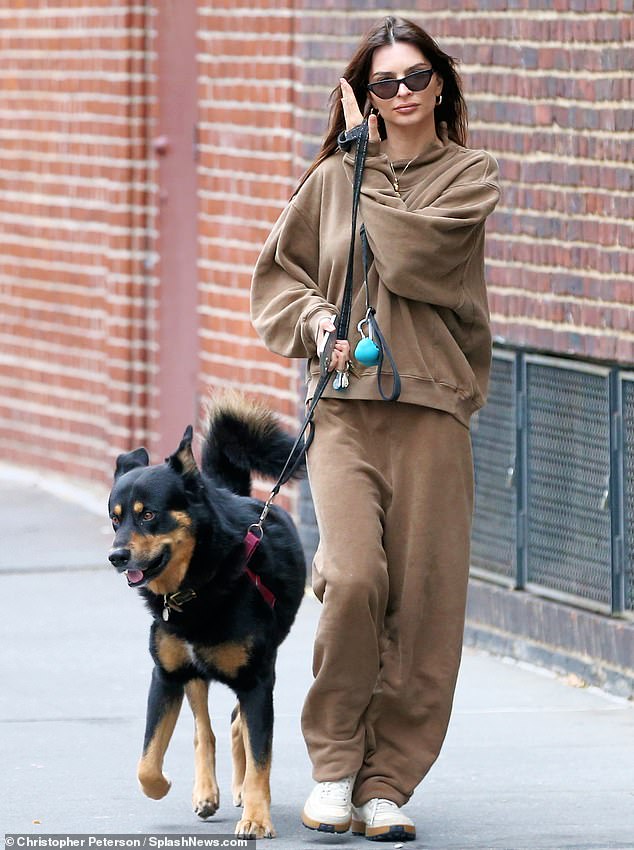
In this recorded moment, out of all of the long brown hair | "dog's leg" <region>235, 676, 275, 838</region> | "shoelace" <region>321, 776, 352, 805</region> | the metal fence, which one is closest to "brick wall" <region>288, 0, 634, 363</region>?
the metal fence

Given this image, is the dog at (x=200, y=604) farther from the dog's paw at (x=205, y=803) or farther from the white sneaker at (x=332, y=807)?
the white sneaker at (x=332, y=807)

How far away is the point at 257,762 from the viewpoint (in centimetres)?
590

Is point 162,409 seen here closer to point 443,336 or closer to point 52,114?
point 52,114

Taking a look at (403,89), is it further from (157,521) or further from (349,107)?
(157,521)

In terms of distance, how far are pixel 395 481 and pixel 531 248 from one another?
9.27 feet

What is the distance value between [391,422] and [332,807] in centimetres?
106

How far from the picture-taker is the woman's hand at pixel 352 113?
19.0ft

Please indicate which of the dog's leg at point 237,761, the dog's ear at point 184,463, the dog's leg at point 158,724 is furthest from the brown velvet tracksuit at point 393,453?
the dog's leg at point 237,761

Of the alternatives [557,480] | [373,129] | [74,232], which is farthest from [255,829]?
[74,232]

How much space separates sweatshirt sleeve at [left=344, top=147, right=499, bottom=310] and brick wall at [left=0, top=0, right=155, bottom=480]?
246 inches

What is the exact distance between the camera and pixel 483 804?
20.9ft

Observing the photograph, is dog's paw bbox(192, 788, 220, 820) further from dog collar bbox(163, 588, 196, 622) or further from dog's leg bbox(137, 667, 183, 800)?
dog collar bbox(163, 588, 196, 622)

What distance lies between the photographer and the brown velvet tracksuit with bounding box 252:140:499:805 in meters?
5.68

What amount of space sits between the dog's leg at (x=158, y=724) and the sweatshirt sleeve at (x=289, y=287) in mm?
1016
